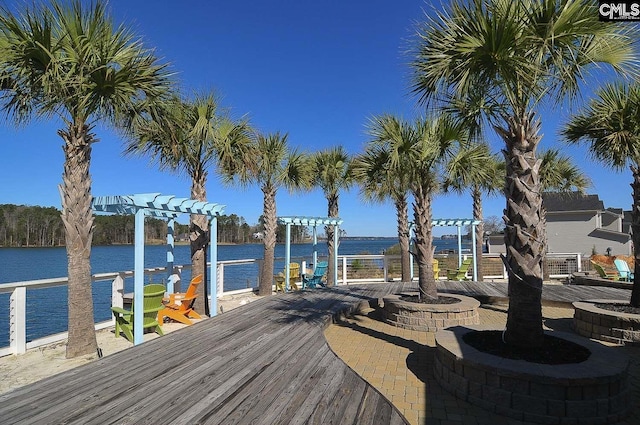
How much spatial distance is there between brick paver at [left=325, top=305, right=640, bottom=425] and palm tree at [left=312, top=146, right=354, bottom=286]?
4.79 m

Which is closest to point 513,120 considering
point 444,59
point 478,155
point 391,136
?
point 444,59

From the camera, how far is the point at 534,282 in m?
3.61

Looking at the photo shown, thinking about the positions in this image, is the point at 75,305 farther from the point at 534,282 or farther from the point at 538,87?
the point at 538,87

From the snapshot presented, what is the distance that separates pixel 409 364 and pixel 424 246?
2.98 metres

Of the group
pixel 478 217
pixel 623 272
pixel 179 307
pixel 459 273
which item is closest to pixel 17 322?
pixel 179 307

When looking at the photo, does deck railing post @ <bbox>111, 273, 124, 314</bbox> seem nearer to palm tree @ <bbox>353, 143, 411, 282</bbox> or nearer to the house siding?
palm tree @ <bbox>353, 143, 411, 282</bbox>

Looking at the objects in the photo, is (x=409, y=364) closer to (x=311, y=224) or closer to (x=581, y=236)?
(x=311, y=224)

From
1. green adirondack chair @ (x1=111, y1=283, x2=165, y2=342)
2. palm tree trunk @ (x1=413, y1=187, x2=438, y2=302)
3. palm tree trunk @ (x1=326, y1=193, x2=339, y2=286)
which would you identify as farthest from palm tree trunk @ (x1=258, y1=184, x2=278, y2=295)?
palm tree trunk @ (x1=413, y1=187, x2=438, y2=302)

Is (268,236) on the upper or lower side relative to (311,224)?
lower

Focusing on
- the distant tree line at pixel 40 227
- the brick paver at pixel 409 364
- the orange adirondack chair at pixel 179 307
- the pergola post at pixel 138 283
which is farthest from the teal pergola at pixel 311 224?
the distant tree line at pixel 40 227

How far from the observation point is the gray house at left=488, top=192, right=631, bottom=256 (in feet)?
78.6

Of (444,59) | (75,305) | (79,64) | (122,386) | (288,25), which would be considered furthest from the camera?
(288,25)

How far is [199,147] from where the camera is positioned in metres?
7.53

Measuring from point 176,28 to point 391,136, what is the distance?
21.9ft
